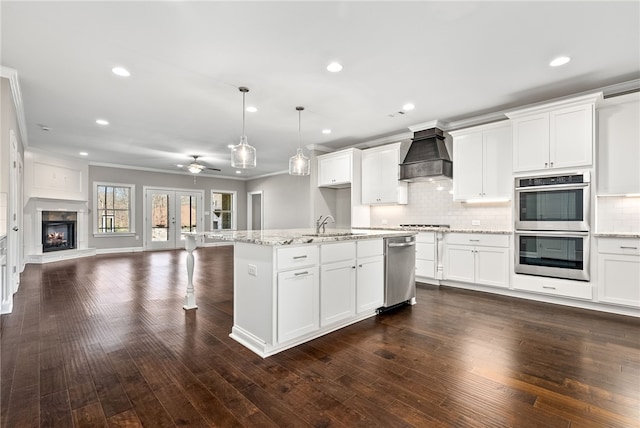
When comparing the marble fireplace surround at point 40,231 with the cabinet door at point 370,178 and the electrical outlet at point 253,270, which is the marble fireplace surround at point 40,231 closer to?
the electrical outlet at point 253,270

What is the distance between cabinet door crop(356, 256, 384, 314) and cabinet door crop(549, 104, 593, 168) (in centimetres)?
252

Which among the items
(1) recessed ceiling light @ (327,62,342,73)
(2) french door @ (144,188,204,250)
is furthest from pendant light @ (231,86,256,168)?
(2) french door @ (144,188,204,250)

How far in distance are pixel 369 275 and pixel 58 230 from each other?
8.27m

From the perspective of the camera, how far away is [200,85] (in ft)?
11.6

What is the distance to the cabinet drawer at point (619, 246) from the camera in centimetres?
324

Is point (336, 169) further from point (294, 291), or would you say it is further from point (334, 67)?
point (294, 291)

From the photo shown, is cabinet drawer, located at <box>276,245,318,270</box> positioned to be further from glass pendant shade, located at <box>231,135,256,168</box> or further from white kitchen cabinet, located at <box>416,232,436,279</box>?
white kitchen cabinet, located at <box>416,232,436,279</box>

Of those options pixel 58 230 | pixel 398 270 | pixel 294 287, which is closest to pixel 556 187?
pixel 398 270

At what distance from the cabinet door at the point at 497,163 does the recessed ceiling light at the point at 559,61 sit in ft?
4.10

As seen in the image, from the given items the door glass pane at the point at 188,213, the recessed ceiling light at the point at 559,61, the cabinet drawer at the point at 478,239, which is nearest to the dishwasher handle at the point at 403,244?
the cabinet drawer at the point at 478,239

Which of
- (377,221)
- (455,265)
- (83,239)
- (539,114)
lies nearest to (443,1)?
(539,114)

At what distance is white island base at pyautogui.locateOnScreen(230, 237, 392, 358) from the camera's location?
7.98 feet

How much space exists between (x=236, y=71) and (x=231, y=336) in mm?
2640

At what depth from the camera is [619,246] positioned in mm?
3322
